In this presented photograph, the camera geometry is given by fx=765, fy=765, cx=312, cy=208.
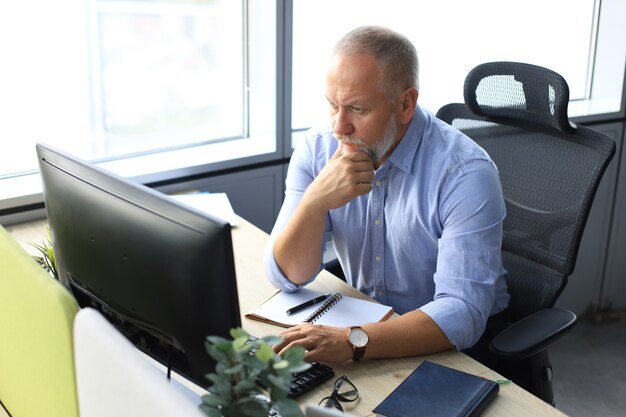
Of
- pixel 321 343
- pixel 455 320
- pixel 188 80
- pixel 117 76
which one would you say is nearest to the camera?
pixel 321 343

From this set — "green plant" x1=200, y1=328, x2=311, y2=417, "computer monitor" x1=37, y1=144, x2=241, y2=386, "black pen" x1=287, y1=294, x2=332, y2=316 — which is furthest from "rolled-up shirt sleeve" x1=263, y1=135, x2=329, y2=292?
"green plant" x1=200, y1=328, x2=311, y2=417

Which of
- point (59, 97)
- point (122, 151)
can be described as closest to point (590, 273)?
point (122, 151)

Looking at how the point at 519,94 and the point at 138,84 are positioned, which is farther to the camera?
the point at 138,84

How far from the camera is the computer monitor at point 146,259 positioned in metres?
1.10

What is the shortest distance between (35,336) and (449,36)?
7.63 feet

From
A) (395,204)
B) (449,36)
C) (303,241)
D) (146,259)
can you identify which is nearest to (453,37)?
(449,36)

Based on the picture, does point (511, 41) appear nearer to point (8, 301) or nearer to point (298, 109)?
point (298, 109)

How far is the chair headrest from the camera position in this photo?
1969mm

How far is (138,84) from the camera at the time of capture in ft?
8.13

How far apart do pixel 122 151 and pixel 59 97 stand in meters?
0.26

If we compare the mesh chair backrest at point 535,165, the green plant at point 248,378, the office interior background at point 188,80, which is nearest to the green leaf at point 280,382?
the green plant at point 248,378

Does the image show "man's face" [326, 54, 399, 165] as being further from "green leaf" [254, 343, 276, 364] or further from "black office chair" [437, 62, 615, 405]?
"green leaf" [254, 343, 276, 364]

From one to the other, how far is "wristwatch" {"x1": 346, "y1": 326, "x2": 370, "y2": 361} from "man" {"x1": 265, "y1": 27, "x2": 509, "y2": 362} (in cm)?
10

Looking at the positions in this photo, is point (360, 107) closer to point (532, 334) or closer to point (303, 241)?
point (303, 241)
